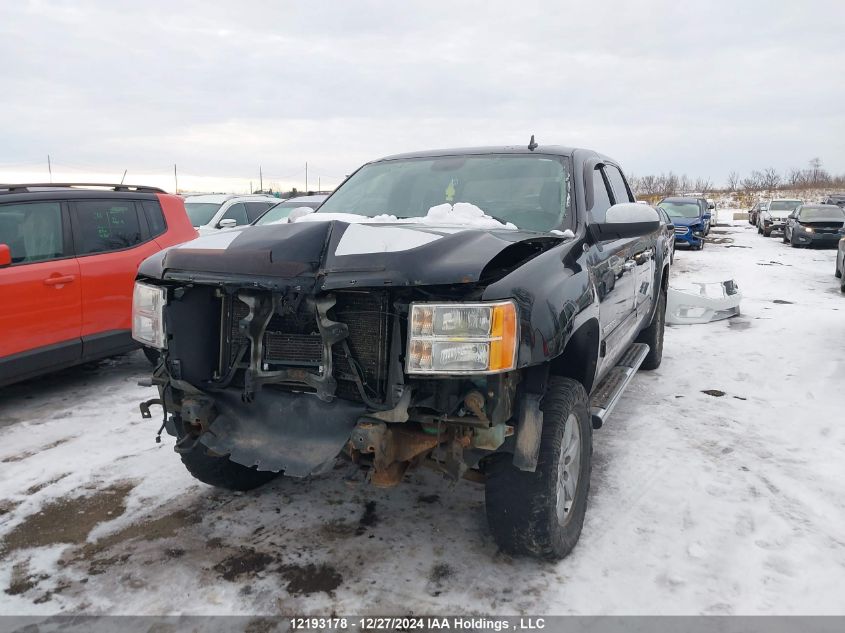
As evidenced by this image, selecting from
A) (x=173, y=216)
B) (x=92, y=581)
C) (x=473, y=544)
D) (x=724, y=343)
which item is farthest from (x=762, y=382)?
(x=173, y=216)

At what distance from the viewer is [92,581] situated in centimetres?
269

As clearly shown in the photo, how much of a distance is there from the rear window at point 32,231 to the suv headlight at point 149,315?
2613 millimetres

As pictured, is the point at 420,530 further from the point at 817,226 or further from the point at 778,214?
the point at 778,214

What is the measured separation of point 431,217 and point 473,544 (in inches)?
65.8

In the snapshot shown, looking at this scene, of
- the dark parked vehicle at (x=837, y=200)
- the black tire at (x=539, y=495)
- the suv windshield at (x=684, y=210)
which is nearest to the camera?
the black tire at (x=539, y=495)

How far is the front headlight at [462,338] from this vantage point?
2.28 m

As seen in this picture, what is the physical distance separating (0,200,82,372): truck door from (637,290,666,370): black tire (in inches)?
193

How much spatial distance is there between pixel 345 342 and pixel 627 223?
167cm

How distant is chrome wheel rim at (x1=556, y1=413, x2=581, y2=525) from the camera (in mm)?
2811

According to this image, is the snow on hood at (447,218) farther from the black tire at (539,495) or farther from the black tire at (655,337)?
the black tire at (655,337)

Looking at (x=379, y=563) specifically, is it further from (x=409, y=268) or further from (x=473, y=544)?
(x=409, y=268)

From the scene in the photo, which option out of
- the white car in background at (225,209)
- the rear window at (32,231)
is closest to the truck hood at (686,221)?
the white car in background at (225,209)

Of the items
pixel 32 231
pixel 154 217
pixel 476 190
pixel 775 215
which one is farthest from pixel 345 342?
pixel 775 215

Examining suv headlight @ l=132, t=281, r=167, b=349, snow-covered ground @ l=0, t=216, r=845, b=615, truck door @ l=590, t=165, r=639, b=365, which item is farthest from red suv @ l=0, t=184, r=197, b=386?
truck door @ l=590, t=165, r=639, b=365
